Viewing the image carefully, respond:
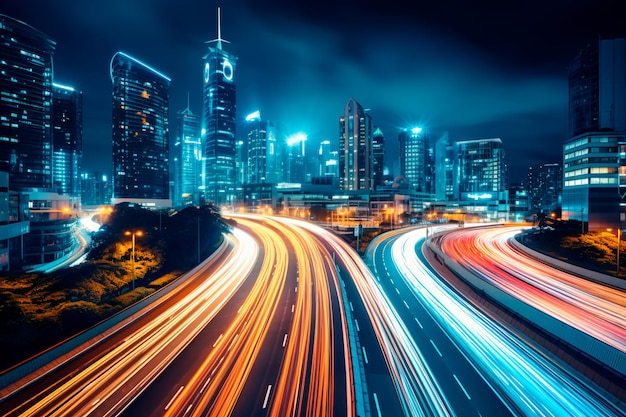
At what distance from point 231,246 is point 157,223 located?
13.5 m

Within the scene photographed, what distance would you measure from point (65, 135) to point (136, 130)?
39582 millimetres

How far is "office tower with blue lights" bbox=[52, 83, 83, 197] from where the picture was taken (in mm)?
176625

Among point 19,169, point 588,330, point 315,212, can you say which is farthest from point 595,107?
point 19,169

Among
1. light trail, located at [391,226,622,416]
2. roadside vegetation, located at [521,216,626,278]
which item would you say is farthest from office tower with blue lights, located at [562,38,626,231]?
light trail, located at [391,226,622,416]

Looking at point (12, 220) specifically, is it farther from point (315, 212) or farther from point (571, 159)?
point (571, 159)

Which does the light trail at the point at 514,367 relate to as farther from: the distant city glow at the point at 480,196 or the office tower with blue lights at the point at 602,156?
the distant city glow at the point at 480,196

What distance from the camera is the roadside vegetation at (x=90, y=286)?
21.5m

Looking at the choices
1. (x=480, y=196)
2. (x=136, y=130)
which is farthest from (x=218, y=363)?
(x=136, y=130)

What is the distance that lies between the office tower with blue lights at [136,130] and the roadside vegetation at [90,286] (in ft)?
461

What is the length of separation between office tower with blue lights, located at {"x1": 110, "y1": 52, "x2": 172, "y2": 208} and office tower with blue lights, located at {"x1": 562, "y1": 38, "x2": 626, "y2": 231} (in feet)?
573

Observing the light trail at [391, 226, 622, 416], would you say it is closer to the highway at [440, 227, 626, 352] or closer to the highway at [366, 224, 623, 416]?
the highway at [366, 224, 623, 416]

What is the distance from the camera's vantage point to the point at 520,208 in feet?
541

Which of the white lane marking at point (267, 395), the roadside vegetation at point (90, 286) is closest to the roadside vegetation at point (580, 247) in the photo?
the white lane marking at point (267, 395)

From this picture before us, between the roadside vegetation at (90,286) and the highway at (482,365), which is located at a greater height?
the roadside vegetation at (90,286)
